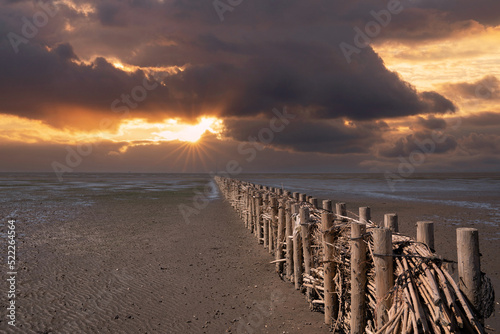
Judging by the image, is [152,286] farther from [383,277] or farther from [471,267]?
[471,267]

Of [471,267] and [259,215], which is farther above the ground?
[471,267]

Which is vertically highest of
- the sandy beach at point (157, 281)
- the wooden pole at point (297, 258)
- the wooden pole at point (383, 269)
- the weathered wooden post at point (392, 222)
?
the weathered wooden post at point (392, 222)

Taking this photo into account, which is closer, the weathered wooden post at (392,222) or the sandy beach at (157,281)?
the weathered wooden post at (392,222)

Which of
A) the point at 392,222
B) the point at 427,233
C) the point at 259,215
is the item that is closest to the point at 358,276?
the point at 392,222

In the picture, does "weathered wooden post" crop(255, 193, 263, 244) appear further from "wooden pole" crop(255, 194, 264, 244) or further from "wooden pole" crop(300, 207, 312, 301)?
"wooden pole" crop(300, 207, 312, 301)

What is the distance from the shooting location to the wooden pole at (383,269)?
4.28 m

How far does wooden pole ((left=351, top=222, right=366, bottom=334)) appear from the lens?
4.98 metres

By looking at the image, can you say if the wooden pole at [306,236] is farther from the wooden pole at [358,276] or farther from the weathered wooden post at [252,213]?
the weathered wooden post at [252,213]

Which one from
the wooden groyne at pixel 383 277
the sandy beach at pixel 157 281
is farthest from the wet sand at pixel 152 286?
the wooden groyne at pixel 383 277

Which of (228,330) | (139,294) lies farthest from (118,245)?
(228,330)

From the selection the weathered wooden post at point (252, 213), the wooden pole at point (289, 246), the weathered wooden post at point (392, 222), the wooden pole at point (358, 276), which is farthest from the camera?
the weathered wooden post at point (252, 213)

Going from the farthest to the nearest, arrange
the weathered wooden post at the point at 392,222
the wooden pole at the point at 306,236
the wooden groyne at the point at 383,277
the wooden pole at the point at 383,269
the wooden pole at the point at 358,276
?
the wooden pole at the point at 306,236 < the weathered wooden post at the point at 392,222 < the wooden pole at the point at 358,276 < the wooden pole at the point at 383,269 < the wooden groyne at the point at 383,277

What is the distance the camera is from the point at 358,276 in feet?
16.5

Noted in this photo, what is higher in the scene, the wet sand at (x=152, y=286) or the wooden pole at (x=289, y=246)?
the wooden pole at (x=289, y=246)
